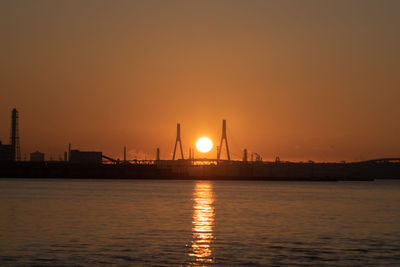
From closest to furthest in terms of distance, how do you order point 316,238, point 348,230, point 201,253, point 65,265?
point 65,265 → point 201,253 → point 316,238 → point 348,230

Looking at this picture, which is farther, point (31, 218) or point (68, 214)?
point (68, 214)

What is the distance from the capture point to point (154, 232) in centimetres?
4091

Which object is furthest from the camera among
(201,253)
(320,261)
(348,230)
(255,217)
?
(255,217)

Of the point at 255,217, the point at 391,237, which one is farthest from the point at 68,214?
the point at 391,237

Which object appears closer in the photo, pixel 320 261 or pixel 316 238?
pixel 320 261

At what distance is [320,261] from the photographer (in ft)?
96.9

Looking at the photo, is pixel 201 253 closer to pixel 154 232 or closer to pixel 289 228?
pixel 154 232

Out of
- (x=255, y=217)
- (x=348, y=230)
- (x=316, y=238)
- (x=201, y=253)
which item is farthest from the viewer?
(x=255, y=217)

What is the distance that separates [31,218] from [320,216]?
83.1 ft

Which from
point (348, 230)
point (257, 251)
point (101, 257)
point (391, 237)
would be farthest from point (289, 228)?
point (101, 257)

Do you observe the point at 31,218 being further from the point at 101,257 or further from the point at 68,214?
the point at 101,257

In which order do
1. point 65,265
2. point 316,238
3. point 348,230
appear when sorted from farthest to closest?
point 348,230, point 316,238, point 65,265

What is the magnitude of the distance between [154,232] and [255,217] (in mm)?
16446

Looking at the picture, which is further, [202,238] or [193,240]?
[202,238]
